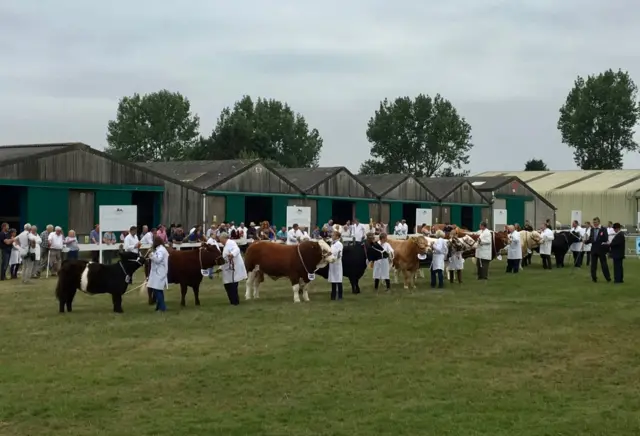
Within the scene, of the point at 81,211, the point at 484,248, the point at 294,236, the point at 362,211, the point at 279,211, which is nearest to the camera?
the point at 484,248

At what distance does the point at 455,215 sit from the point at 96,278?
134 feet

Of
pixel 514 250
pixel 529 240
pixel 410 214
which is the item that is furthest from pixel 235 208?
pixel 410 214

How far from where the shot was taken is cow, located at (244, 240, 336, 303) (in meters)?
19.2

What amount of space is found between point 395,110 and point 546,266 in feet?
253

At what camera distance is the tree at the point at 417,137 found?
103500 millimetres

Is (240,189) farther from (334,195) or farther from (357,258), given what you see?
(357,258)

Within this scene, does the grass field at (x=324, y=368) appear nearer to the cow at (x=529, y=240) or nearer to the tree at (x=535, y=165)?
the cow at (x=529, y=240)

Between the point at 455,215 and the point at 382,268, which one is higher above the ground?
the point at 455,215

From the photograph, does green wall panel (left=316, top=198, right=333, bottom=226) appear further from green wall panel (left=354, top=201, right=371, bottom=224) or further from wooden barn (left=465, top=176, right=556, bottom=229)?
wooden barn (left=465, top=176, right=556, bottom=229)

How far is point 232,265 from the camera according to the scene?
1814cm

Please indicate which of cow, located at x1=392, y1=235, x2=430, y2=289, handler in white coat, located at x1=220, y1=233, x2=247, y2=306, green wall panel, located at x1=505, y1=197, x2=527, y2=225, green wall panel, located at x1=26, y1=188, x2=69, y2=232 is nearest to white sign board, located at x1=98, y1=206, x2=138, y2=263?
green wall panel, located at x1=26, y1=188, x2=69, y2=232

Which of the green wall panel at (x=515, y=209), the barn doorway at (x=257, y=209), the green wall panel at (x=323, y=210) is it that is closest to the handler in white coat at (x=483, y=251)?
the barn doorway at (x=257, y=209)

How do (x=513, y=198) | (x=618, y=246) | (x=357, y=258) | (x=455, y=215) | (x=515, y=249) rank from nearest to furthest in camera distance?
(x=357, y=258)
(x=618, y=246)
(x=515, y=249)
(x=455, y=215)
(x=513, y=198)

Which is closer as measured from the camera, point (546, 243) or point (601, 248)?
point (601, 248)
